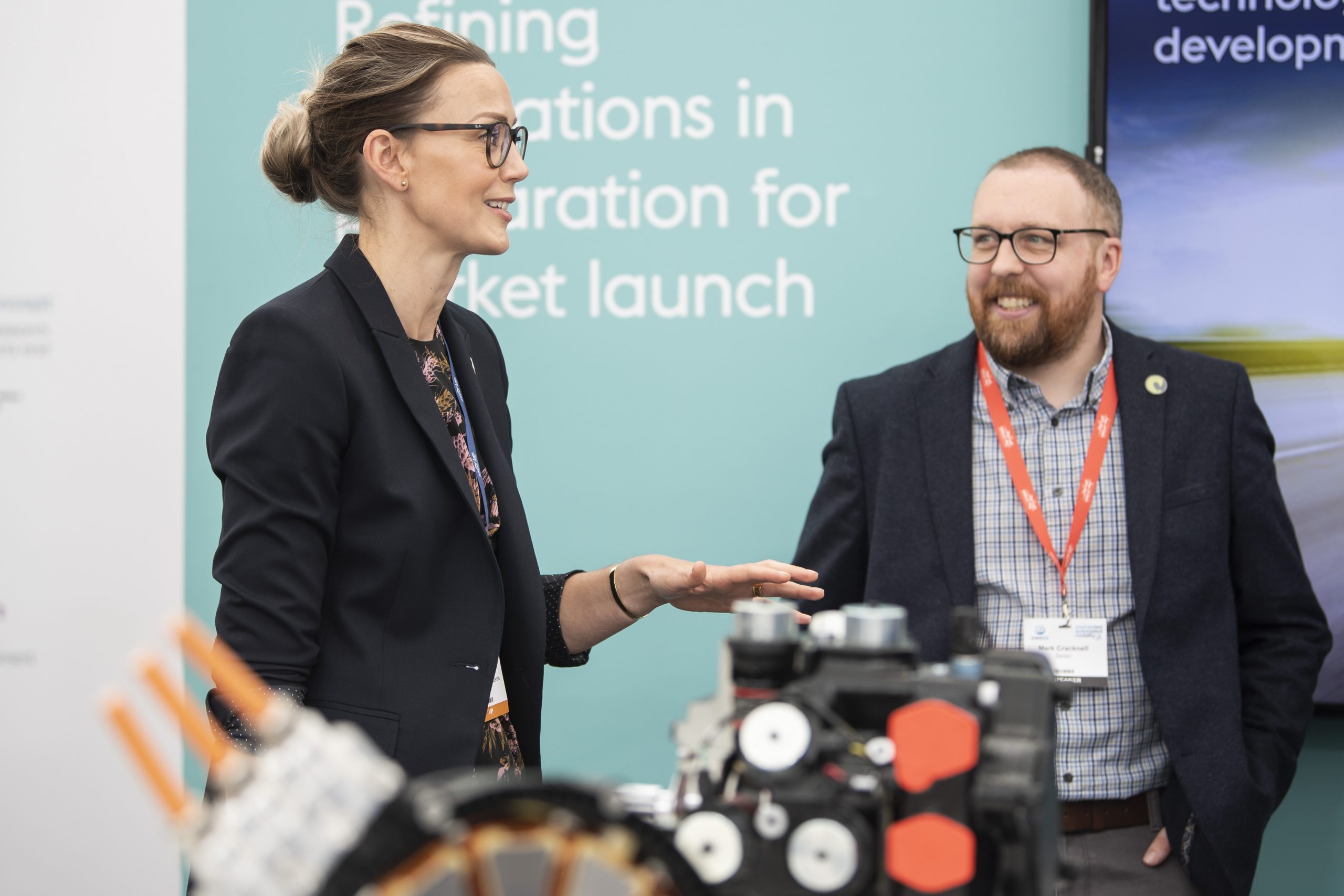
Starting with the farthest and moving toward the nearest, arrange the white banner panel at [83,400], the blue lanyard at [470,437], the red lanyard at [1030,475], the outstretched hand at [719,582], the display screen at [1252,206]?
the white banner panel at [83,400] < the display screen at [1252,206] < the red lanyard at [1030,475] < the blue lanyard at [470,437] < the outstretched hand at [719,582]

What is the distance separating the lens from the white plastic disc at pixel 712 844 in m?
0.64

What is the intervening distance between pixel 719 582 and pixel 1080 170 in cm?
131

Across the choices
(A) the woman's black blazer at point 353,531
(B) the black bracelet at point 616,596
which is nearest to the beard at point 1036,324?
(B) the black bracelet at point 616,596

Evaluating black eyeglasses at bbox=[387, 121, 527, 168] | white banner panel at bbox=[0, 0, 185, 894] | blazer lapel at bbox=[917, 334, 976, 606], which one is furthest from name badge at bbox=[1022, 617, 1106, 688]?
white banner panel at bbox=[0, 0, 185, 894]

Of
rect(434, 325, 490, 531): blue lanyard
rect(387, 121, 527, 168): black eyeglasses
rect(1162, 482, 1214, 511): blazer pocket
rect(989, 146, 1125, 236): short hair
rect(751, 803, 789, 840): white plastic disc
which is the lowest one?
rect(751, 803, 789, 840): white plastic disc

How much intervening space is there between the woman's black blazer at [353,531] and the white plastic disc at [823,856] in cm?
85

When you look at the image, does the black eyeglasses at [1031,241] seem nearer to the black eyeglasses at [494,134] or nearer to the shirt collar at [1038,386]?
the shirt collar at [1038,386]

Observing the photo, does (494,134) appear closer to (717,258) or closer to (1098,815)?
(717,258)

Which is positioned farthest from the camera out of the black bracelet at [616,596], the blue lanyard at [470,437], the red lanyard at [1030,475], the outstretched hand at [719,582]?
the red lanyard at [1030,475]

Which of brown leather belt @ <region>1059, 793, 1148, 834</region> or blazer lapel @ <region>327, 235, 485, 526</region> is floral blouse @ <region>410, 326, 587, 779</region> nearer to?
blazer lapel @ <region>327, 235, 485, 526</region>

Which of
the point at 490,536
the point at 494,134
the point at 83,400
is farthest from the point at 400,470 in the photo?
the point at 83,400

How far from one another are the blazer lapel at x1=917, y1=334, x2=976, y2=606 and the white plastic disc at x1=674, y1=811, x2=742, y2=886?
1.52 m

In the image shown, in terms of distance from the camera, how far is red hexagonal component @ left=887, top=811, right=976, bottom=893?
643mm

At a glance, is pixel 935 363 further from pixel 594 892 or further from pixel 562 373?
pixel 594 892
